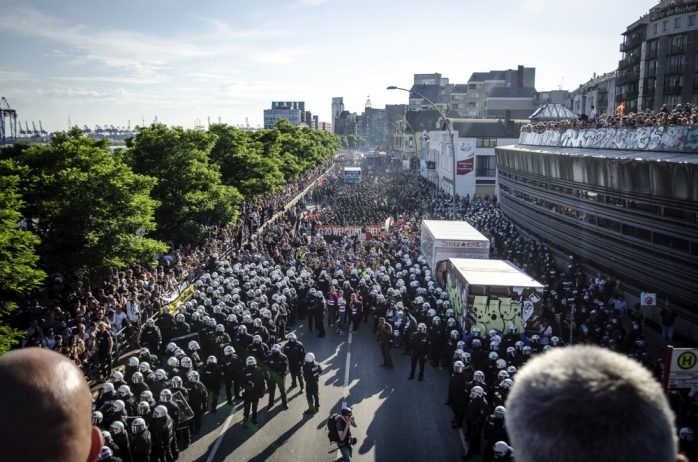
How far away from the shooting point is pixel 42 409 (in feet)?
6.27

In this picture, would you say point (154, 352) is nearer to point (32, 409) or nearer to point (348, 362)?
point (348, 362)

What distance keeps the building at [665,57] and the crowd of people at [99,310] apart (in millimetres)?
51805

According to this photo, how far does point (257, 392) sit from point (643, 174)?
50.8ft

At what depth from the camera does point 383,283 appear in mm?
21203

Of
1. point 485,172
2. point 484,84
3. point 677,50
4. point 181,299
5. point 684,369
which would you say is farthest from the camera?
point 484,84

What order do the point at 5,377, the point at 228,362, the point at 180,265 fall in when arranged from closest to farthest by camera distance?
the point at 5,377 < the point at 228,362 < the point at 180,265

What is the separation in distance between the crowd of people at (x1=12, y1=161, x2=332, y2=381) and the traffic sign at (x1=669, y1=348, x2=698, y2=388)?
14.3 meters

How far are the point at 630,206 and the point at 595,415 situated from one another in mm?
21193

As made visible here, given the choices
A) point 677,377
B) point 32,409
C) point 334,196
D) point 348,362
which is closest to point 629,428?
Answer: point 32,409

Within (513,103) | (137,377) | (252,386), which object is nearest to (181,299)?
(137,377)

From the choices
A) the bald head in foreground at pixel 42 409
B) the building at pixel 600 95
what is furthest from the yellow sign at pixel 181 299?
the building at pixel 600 95

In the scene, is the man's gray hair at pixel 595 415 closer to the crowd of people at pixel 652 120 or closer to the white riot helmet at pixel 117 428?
the white riot helmet at pixel 117 428

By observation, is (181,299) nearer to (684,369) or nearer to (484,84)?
(684,369)

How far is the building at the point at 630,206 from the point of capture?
1691cm
